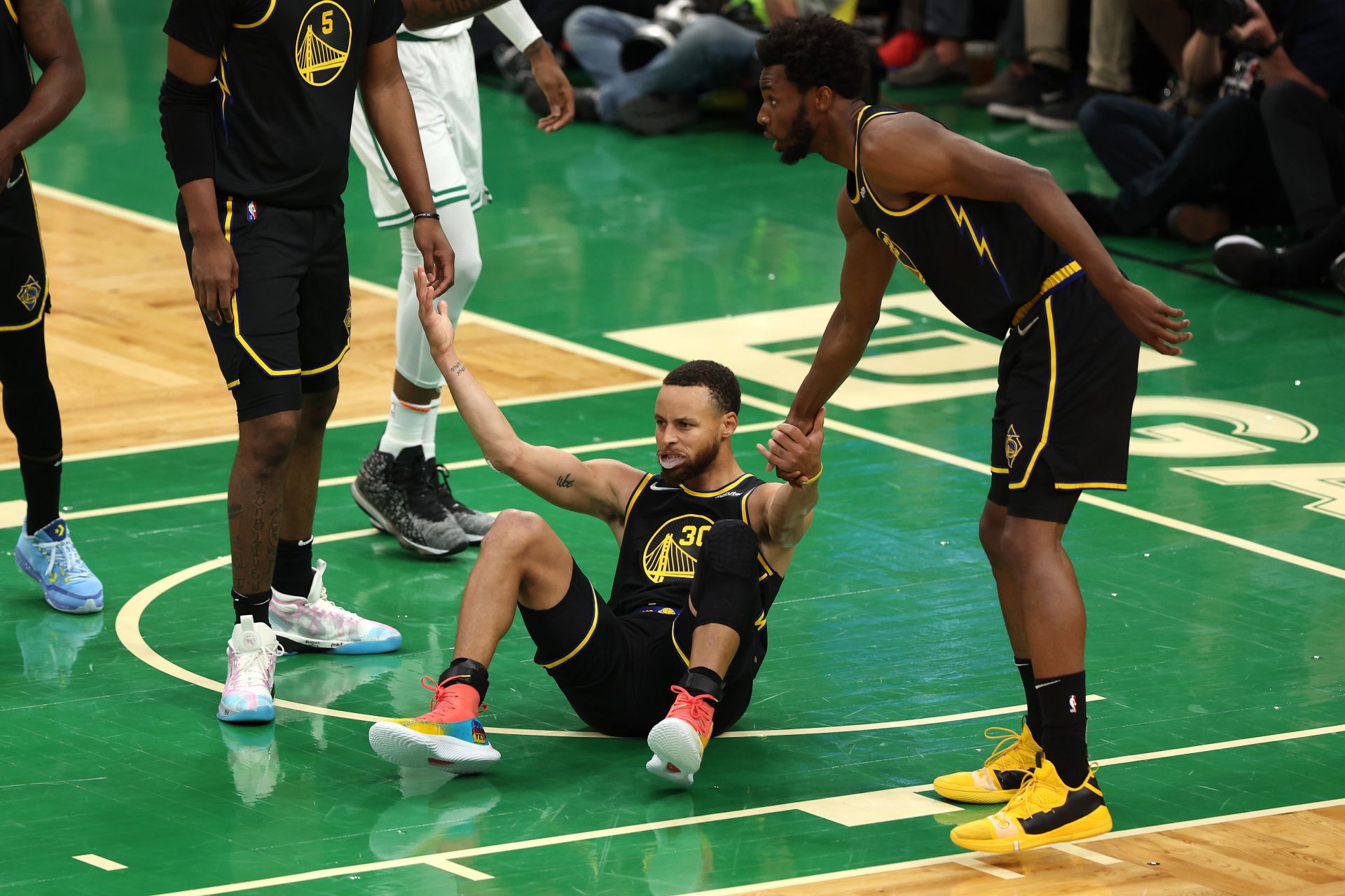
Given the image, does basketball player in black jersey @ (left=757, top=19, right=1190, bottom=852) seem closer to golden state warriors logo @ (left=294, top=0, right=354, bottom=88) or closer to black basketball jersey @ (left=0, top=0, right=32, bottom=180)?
golden state warriors logo @ (left=294, top=0, right=354, bottom=88)

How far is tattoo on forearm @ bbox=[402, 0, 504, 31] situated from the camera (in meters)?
6.72

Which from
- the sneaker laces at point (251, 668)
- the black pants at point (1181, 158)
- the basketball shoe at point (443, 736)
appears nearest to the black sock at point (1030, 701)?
the basketball shoe at point (443, 736)

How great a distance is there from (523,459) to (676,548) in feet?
1.50

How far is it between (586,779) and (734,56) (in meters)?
9.24

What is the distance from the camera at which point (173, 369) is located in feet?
30.0

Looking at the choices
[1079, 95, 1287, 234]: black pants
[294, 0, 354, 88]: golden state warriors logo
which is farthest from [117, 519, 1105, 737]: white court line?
[1079, 95, 1287, 234]: black pants

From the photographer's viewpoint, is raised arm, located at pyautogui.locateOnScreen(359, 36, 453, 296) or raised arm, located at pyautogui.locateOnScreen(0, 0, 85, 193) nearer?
raised arm, located at pyautogui.locateOnScreen(359, 36, 453, 296)

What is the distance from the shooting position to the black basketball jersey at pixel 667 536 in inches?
216

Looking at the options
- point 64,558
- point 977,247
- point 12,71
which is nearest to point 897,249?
point 977,247

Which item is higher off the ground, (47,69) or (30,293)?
(47,69)

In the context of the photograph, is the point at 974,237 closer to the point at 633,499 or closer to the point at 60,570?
the point at 633,499

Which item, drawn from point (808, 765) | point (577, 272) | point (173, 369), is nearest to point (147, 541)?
point (173, 369)

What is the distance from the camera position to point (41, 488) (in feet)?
21.2

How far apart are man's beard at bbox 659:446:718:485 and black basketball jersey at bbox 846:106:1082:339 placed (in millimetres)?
833
